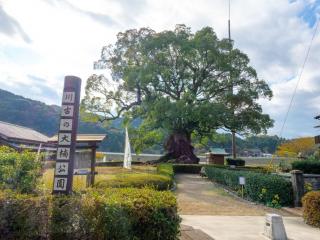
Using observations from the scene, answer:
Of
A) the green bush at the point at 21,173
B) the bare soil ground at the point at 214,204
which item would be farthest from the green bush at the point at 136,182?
the green bush at the point at 21,173

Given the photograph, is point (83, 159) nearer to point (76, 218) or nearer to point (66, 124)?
point (66, 124)

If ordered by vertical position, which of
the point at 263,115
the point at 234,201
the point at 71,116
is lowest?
the point at 234,201

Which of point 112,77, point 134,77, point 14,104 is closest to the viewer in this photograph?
point 134,77

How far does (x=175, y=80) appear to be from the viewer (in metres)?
28.2

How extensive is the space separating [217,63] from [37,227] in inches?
952

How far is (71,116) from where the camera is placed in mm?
5918

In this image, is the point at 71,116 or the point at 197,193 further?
the point at 197,193

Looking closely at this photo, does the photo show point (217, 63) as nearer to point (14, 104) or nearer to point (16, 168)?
point (16, 168)

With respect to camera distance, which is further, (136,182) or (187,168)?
(187,168)

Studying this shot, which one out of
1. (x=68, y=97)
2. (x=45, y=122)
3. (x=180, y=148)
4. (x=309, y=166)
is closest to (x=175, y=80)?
(x=180, y=148)

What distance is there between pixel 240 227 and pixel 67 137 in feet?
16.7

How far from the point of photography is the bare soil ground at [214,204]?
9.97 metres

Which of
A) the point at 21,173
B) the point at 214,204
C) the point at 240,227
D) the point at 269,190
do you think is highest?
the point at 21,173

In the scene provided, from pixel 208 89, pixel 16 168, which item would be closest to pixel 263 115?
pixel 208 89
